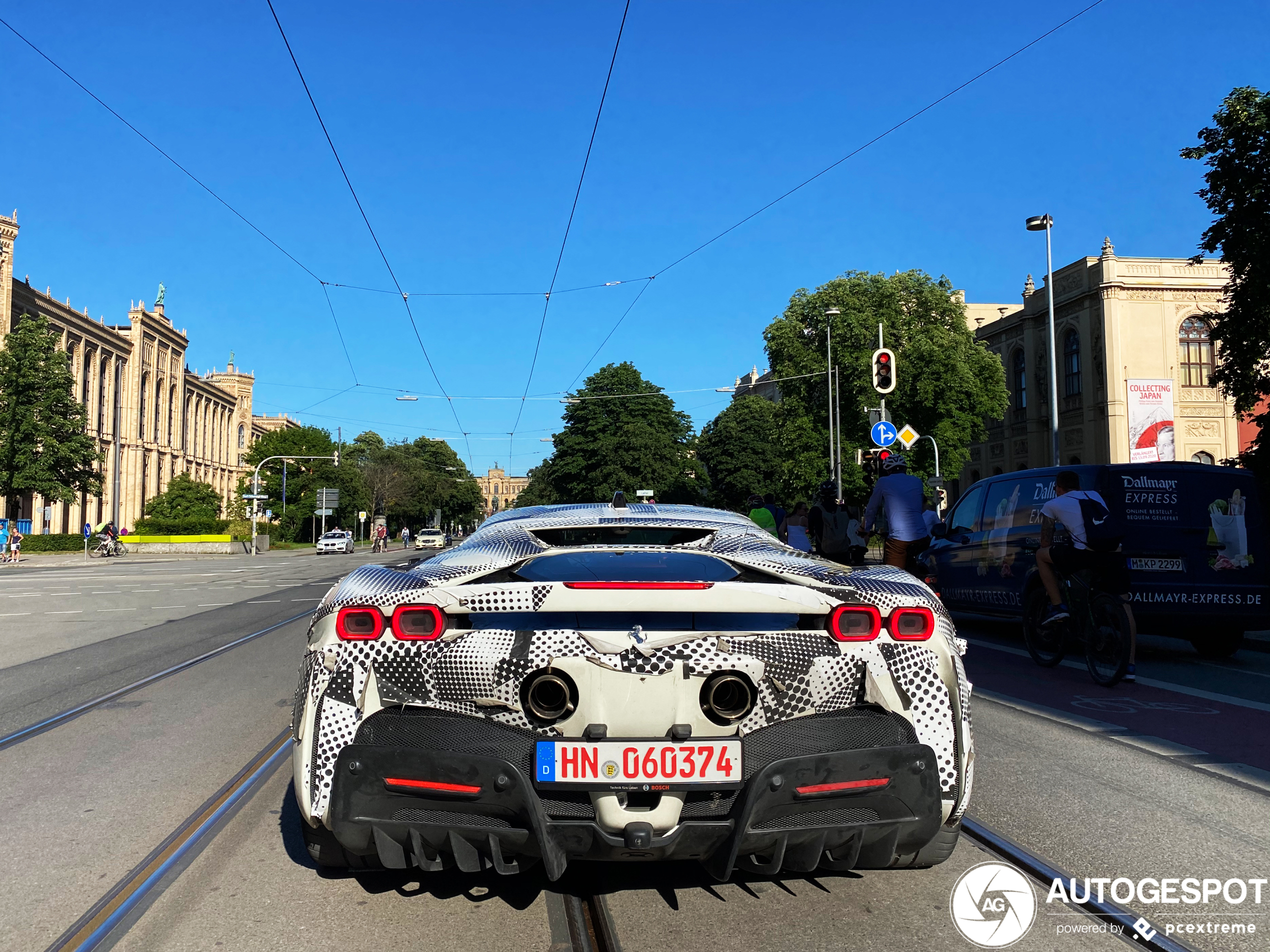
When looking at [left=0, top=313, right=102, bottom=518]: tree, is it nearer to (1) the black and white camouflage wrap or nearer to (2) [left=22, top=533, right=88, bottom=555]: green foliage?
(2) [left=22, top=533, right=88, bottom=555]: green foliage

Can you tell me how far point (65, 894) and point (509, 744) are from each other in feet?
6.18

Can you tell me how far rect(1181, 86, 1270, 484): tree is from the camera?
19562 mm

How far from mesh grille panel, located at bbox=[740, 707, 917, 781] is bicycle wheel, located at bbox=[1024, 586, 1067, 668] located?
651cm

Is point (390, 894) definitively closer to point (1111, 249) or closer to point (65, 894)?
point (65, 894)

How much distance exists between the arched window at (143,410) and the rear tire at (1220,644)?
88835 mm

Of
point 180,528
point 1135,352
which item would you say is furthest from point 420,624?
point 180,528

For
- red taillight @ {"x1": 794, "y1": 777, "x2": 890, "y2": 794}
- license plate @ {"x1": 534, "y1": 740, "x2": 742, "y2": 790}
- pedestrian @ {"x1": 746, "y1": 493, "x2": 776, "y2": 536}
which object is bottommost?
red taillight @ {"x1": 794, "y1": 777, "x2": 890, "y2": 794}

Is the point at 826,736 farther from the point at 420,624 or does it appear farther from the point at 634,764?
the point at 420,624

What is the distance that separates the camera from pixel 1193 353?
49.4 metres

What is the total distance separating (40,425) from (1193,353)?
57.2 meters

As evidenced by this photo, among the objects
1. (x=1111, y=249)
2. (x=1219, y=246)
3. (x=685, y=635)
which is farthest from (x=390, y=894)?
(x=1111, y=249)

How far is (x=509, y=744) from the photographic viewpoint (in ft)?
9.76

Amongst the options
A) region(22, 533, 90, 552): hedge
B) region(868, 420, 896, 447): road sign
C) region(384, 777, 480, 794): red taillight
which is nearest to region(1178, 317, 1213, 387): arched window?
region(868, 420, 896, 447): road sign

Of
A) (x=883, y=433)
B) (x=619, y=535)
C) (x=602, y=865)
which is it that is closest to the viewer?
(x=602, y=865)
